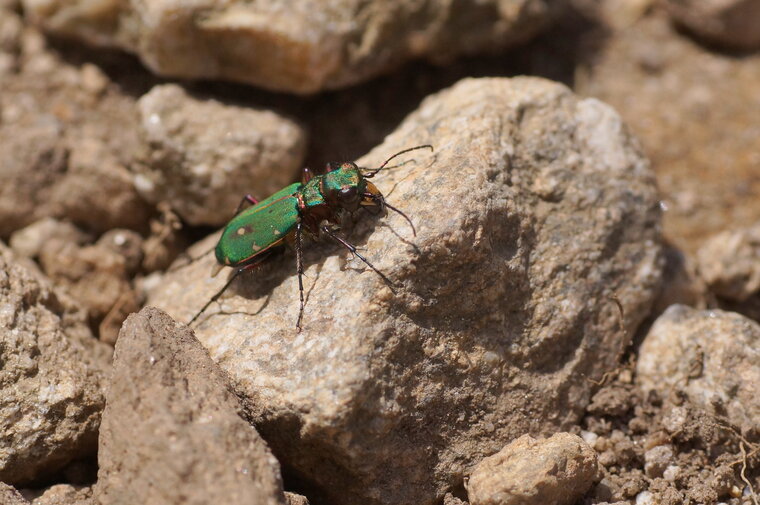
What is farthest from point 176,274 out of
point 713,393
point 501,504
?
point 713,393

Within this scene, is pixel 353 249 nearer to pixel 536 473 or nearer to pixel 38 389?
pixel 536 473

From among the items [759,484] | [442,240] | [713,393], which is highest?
[442,240]

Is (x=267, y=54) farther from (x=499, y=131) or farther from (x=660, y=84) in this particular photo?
(x=660, y=84)

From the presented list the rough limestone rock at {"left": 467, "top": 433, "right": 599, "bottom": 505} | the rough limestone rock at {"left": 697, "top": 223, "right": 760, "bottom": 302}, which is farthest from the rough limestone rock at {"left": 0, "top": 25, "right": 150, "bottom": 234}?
the rough limestone rock at {"left": 697, "top": 223, "right": 760, "bottom": 302}

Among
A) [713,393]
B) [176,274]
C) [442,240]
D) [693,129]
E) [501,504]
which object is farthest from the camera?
[693,129]

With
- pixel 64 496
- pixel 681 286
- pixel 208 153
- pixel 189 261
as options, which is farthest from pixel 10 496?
pixel 681 286
